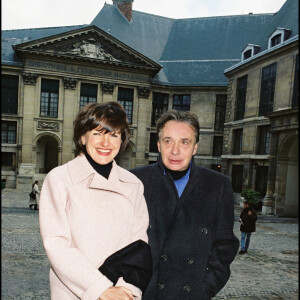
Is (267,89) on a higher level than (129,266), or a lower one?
higher

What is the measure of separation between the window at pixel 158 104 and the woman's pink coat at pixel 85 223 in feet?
94.7

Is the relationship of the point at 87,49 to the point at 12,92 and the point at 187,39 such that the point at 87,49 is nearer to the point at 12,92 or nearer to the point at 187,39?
the point at 12,92

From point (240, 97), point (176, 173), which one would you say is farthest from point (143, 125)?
point (176, 173)

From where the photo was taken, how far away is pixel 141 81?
96.2ft

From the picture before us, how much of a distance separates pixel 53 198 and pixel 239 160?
72.3 ft

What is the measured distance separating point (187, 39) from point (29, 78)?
1625 centimetres

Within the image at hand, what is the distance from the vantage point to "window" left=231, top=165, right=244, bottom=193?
2238 cm

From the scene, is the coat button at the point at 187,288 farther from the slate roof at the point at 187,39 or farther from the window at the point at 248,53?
the slate roof at the point at 187,39

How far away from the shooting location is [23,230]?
1035 cm

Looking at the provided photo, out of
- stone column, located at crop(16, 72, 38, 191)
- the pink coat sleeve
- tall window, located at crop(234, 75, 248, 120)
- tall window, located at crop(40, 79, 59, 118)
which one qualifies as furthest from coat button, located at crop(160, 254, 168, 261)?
tall window, located at crop(40, 79, 59, 118)

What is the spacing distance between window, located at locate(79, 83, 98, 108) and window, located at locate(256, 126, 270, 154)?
1522 centimetres

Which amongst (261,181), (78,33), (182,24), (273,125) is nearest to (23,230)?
(273,125)

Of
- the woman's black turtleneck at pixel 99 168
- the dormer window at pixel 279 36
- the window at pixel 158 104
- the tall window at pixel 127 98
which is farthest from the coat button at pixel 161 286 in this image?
the window at pixel 158 104

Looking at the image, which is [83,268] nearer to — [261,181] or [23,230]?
[23,230]
